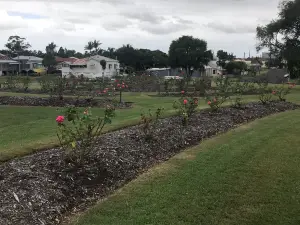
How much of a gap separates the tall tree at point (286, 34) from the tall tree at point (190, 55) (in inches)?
1285

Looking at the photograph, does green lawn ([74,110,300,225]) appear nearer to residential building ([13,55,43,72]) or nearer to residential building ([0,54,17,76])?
residential building ([0,54,17,76])

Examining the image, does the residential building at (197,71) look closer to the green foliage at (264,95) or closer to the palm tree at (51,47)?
the green foliage at (264,95)

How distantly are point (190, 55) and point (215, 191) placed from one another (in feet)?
205

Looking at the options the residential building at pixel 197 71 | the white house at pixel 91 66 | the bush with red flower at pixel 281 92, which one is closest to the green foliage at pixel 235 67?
the residential building at pixel 197 71

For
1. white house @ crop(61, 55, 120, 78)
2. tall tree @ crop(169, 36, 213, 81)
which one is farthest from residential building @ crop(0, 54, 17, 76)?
tall tree @ crop(169, 36, 213, 81)

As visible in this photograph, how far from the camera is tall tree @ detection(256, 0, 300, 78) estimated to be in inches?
1179

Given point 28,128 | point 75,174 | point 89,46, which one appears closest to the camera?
point 75,174

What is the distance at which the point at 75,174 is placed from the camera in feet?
17.7

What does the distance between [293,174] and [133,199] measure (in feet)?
8.88

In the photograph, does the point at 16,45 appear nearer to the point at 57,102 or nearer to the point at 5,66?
the point at 5,66

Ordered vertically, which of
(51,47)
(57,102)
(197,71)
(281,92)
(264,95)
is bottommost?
(57,102)

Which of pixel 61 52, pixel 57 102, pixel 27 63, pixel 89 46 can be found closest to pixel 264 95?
pixel 57 102

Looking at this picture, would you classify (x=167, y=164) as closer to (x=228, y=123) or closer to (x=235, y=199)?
(x=235, y=199)

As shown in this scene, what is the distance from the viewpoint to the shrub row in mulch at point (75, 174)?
432cm
